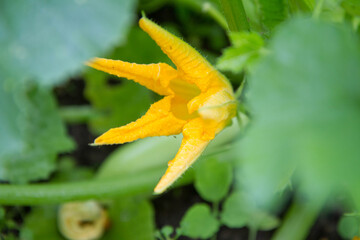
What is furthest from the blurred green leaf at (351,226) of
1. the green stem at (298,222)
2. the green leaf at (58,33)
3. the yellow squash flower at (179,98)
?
the green leaf at (58,33)

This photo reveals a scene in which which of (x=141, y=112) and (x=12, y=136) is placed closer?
(x=12, y=136)

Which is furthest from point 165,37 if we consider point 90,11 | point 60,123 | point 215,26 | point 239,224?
point 215,26

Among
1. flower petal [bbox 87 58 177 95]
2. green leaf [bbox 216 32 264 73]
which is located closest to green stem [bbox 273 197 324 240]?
flower petal [bbox 87 58 177 95]

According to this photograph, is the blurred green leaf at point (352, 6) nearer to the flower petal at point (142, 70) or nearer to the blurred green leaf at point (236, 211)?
the flower petal at point (142, 70)

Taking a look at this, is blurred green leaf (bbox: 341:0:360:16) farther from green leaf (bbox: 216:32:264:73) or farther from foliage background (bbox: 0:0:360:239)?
green leaf (bbox: 216:32:264:73)

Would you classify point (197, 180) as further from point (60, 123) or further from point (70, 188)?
point (60, 123)

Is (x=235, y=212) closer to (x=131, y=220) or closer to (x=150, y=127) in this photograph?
(x=131, y=220)

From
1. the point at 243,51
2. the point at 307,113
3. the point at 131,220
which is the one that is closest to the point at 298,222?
the point at 131,220
